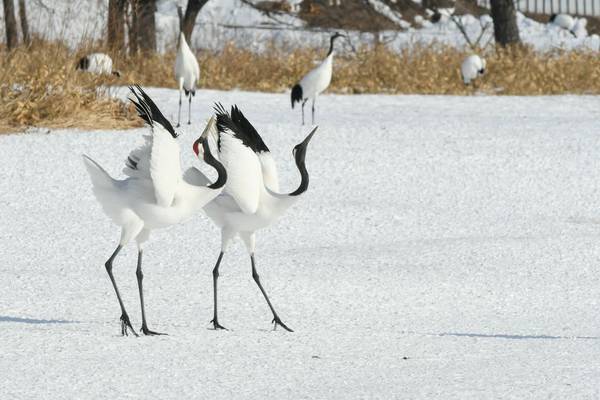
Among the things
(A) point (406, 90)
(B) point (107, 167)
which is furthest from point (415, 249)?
(A) point (406, 90)

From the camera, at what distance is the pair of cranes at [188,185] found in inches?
216

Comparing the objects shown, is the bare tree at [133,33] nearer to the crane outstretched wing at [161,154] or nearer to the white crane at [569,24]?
the crane outstretched wing at [161,154]

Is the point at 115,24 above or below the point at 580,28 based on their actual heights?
above

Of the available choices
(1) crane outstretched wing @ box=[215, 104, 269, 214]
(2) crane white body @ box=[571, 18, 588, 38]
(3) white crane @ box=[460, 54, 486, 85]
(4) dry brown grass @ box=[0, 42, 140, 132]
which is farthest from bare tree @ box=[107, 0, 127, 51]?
(2) crane white body @ box=[571, 18, 588, 38]

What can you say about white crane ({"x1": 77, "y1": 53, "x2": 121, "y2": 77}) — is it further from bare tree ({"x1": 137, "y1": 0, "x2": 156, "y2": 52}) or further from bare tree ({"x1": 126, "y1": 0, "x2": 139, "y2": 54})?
bare tree ({"x1": 137, "y1": 0, "x2": 156, "y2": 52})

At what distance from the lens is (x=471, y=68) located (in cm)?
1667

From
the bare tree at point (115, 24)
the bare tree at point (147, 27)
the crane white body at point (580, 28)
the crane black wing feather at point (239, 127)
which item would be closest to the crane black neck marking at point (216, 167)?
the crane black wing feather at point (239, 127)

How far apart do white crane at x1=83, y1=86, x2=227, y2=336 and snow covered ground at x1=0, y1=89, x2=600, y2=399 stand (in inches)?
21.4

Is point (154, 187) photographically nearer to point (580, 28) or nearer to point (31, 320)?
point (31, 320)

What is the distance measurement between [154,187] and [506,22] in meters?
16.1

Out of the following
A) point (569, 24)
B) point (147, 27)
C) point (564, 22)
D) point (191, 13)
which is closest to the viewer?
point (147, 27)

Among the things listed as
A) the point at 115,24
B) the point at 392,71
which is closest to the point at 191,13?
the point at 392,71

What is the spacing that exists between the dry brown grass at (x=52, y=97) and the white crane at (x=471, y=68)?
18.0 ft

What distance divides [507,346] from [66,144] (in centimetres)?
663
